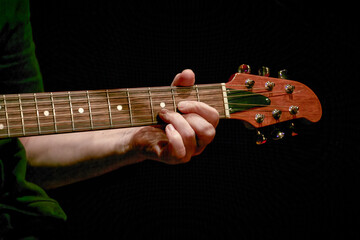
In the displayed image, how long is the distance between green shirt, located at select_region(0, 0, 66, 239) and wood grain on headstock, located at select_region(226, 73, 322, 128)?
1.65 feet

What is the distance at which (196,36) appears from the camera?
36.2 inches

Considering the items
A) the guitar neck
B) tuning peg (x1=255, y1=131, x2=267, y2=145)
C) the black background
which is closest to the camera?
the guitar neck

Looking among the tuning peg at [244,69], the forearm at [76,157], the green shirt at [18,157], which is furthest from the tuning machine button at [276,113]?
the green shirt at [18,157]

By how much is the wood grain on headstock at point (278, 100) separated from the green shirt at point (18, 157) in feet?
1.65

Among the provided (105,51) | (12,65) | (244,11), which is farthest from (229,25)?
(12,65)

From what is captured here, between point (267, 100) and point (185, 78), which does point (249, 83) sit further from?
point (185, 78)

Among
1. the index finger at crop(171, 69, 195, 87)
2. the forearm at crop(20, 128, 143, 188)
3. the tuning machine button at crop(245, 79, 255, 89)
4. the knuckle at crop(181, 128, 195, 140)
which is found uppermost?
the index finger at crop(171, 69, 195, 87)

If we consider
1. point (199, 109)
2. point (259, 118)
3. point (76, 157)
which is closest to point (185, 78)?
point (199, 109)

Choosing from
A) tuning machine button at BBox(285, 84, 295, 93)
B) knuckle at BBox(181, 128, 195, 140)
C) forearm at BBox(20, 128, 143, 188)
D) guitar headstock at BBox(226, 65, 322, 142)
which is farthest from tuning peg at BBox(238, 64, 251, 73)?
forearm at BBox(20, 128, 143, 188)

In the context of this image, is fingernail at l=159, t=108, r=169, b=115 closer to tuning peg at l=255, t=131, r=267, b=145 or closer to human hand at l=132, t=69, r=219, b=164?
human hand at l=132, t=69, r=219, b=164

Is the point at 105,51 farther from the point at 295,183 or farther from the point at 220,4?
the point at 295,183

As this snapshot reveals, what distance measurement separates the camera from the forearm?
70 cm

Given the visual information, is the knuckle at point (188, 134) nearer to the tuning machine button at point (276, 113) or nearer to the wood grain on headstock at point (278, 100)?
the wood grain on headstock at point (278, 100)

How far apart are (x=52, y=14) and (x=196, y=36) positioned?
1.56 ft
